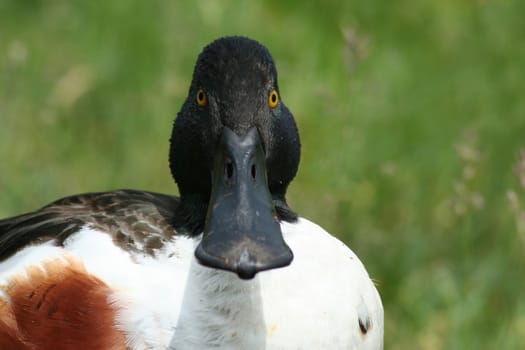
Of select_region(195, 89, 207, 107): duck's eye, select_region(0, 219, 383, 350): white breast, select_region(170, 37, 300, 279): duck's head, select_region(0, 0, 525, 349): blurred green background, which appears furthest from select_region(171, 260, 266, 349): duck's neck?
select_region(0, 0, 525, 349): blurred green background

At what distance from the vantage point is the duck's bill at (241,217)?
2.67 metres

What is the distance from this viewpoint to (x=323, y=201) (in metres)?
5.04

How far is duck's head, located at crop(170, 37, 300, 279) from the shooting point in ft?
8.93

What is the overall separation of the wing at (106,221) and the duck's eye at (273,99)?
0.52m

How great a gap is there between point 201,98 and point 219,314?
707 millimetres

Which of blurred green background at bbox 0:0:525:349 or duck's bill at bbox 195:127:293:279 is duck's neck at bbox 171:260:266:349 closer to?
duck's bill at bbox 195:127:293:279

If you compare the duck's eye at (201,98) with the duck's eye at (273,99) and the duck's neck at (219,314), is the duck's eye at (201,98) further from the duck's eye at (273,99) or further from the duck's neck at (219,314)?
the duck's neck at (219,314)

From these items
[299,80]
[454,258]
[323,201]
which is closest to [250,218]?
[323,201]

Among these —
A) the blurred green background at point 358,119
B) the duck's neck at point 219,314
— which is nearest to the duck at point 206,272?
the duck's neck at point 219,314

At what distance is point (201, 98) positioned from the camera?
3.31 m

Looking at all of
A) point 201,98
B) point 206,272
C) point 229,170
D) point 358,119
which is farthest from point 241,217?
point 358,119

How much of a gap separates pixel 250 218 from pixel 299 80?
11.2ft

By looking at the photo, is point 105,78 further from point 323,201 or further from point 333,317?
point 333,317

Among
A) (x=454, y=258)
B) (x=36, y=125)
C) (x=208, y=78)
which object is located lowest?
(x=454, y=258)
